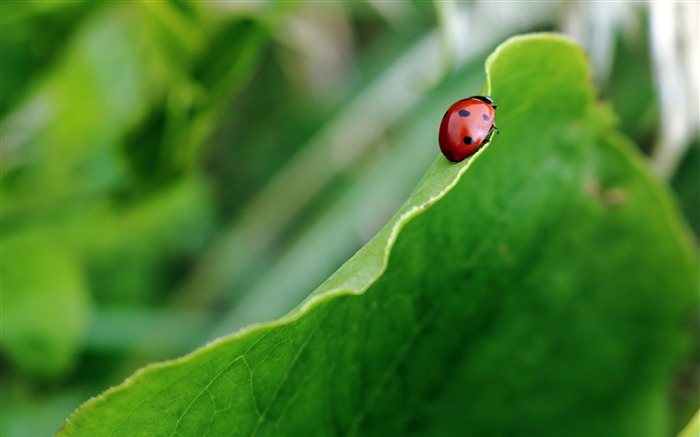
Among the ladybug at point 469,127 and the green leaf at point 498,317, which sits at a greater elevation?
the ladybug at point 469,127

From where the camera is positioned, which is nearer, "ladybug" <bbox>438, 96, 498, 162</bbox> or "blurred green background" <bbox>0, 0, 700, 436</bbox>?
"ladybug" <bbox>438, 96, 498, 162</bbox>

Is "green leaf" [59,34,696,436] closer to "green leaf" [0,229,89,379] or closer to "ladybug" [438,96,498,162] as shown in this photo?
"ladybug" [438,96,498,162]

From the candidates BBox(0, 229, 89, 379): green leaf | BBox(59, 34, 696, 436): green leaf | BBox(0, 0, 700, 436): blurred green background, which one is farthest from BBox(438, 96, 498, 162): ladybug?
BBox(0, 229, 89, 379): green leaf

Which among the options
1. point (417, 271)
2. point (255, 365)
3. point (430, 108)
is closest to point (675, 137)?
point (430, 108)

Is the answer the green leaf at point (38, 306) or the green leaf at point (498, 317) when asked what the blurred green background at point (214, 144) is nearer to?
the green leaf at point (38, 306)

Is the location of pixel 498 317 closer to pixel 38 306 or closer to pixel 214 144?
pixel 38 306

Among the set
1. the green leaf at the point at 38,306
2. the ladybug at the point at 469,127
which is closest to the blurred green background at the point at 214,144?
the green leaf at the point at 38,306
